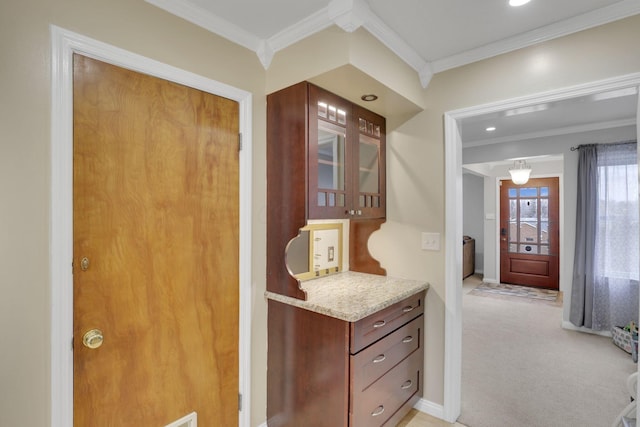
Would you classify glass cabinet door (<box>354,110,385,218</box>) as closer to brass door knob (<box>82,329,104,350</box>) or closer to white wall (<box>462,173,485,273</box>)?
brass door knob (<box>82,329,104,350</box>)

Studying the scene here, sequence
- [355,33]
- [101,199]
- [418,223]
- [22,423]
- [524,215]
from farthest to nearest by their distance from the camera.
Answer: [524,215], [418,223], [355,33], [101,199], [22,423]

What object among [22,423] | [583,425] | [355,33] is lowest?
[583,425]

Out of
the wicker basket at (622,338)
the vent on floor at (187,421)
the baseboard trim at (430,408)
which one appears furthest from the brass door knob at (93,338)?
the wicker basket at (622,338)

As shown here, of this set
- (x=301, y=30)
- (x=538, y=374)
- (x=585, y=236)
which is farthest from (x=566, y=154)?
(x=301, y=30)

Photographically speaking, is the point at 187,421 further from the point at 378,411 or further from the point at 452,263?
the point at 452,263

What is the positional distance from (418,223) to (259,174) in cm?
120

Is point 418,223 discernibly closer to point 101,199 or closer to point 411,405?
point 411,405

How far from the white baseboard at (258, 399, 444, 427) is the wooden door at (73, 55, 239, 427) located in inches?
51.4

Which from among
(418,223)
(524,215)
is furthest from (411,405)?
(524,215)

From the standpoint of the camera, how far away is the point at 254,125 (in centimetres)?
198

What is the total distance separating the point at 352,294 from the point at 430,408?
3.59ft

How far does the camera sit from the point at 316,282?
7.55ft

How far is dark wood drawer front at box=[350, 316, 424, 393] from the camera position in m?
1.71

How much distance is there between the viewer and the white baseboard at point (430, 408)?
88.0 inches
